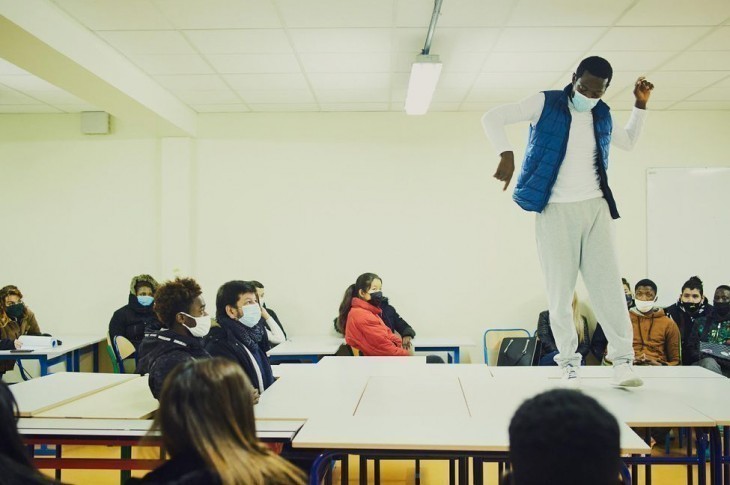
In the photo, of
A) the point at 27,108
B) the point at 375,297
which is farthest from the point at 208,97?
the point at 375,297

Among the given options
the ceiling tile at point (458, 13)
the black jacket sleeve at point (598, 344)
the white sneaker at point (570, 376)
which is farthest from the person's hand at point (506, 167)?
the black jacket sleeve at point (598, 344)

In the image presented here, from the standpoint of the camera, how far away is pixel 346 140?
20.6 feet

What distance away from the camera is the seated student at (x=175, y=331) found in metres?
2.58

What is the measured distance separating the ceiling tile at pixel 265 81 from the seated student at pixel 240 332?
2.65 metres

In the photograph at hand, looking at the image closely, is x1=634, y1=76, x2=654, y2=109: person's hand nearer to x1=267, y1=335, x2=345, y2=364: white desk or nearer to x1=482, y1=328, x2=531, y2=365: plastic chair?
x1=267, y1=335, x2=345, y2=364: white desk

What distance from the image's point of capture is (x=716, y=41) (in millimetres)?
4266

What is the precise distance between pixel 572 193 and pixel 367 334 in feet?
7.86

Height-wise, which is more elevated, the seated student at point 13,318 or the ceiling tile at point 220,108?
the ceiling tile at point 220,108

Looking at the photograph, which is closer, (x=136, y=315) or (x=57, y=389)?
(x=57, y=389)

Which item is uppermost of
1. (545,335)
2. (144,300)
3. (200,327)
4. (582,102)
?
(582,102)

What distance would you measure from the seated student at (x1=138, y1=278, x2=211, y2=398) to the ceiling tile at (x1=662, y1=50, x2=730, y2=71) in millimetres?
4071

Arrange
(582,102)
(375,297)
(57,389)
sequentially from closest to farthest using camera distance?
(582,102) < (57,389) < (375,297)

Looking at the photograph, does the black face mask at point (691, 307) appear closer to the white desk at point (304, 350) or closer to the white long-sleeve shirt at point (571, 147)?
the white desk at point (304, 350)

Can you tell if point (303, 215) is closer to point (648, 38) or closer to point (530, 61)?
point (530, 61)
